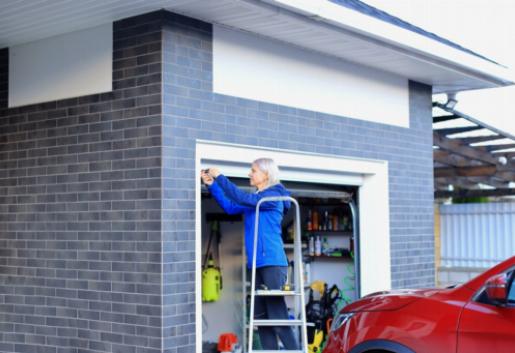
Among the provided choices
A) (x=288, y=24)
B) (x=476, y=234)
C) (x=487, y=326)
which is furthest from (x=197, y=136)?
(x=476, y=234)

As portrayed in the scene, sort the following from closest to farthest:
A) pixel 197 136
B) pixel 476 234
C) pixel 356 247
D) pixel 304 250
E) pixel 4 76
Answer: pixel 197 136 → pixel 4 76 → pixel 356 247 → pixel 304 250 → pixel 476 234

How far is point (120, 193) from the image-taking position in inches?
288

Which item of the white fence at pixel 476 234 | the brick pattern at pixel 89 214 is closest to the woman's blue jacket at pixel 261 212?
the brick pattern at pixel 89 214

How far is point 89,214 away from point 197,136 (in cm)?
124

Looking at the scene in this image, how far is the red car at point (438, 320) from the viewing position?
17.9 feet

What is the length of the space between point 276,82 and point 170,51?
1.53 metres

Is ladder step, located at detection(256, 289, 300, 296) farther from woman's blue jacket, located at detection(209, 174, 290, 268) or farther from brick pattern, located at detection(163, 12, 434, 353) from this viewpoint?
→ brick pattern, located at detection(163, 12, 434, 353)

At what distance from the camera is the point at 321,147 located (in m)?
8.89

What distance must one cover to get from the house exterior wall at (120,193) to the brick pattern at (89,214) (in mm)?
12

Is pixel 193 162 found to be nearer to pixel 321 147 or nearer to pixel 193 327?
pixel 193 327

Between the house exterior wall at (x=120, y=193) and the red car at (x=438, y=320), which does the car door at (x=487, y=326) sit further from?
the house exterior wall at (x=120, y=193)

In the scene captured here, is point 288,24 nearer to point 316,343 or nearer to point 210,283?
point 210,283

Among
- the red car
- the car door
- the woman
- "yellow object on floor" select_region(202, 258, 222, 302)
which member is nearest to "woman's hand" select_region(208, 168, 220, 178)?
the woman

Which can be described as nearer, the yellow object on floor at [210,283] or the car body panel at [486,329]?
the car body panel at [486,329]
